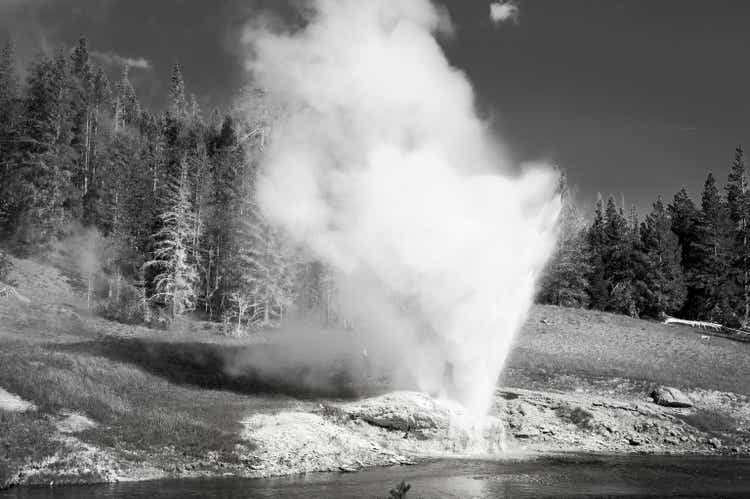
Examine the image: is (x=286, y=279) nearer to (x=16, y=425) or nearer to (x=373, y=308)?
(x=373, y=308)

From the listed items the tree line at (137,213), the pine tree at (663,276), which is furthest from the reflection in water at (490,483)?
the pine tree at (663,276)

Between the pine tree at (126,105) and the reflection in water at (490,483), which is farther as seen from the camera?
the pine tree at (126,105)

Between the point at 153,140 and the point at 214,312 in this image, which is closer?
the point at 214,312

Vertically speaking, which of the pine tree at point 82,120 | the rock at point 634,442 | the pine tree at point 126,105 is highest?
the pine tree at point 126,105

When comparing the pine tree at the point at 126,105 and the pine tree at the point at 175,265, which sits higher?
the pine tree at the point at 126,105

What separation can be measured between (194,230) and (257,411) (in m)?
39.9

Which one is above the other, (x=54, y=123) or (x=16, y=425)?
(x=54, y=123)

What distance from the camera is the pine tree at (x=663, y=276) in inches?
3078

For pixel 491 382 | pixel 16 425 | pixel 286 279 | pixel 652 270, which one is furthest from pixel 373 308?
pixel 652 270

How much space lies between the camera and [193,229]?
6412 cm

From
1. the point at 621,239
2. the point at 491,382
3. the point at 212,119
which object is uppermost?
the point at 212,119

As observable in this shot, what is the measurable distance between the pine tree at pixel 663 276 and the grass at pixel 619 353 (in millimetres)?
12290

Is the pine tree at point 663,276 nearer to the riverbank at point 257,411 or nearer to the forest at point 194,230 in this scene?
the forest at point 194,230

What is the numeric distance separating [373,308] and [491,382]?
7.10 meters
